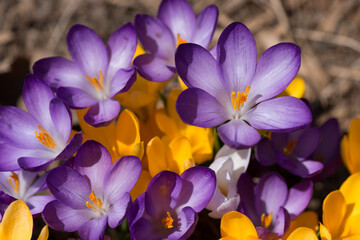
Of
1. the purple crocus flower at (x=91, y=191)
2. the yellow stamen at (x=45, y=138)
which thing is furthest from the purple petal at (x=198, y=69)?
the yellow stamen at (x=45, y=138)

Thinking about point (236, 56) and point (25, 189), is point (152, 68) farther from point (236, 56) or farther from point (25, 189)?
point (25, 189)

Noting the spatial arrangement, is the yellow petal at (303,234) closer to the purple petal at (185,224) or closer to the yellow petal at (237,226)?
the yellow petal at (237,226)

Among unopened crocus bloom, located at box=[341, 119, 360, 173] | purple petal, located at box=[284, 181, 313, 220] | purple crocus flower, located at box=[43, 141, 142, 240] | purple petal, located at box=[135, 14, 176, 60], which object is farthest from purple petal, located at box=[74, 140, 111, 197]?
unopened crocus bloom, located at box=[341, 119, 360, 173]

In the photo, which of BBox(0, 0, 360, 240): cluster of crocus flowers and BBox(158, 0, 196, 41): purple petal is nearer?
BBox(0, 0, 360, 240): cluster of crocus flowers

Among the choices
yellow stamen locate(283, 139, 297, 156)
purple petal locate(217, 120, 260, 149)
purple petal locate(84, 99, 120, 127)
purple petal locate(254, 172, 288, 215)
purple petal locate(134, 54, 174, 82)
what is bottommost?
purple petal locate(254, 172, 288, 215)

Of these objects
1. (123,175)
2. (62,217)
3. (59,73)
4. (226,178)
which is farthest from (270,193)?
(59,73)

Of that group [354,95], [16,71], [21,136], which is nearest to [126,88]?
[21,136]

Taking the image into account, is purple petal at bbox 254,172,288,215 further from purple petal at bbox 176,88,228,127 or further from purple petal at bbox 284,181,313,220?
purple petal at bbox 176,88,228,127

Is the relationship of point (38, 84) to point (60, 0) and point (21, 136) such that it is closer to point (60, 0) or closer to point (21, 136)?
point (21, 136)
